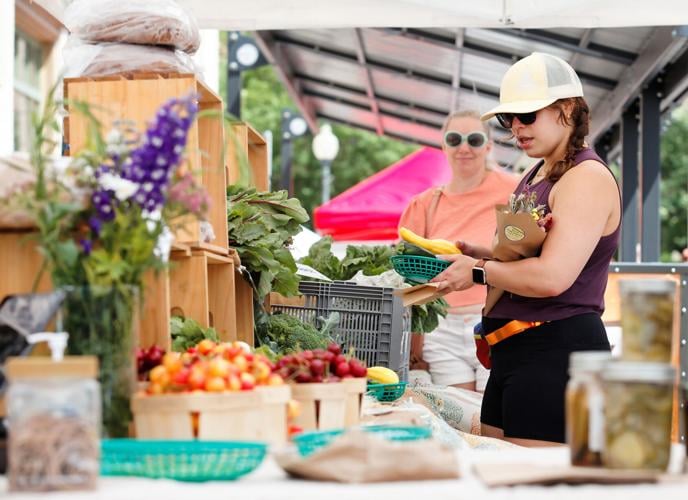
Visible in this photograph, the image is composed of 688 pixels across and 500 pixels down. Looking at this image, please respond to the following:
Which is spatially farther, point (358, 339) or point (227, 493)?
point (358, 339)

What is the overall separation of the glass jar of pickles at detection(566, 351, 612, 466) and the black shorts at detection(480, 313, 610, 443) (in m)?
1.67

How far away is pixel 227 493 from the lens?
1725 mm

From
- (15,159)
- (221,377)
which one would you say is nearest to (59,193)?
(15,159)

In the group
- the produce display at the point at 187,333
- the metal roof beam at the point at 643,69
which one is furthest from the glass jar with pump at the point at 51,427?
the metal roof beam at the point at 643,69

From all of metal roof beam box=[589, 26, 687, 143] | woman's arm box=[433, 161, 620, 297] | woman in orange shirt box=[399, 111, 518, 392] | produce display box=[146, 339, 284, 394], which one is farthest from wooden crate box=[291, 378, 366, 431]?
metal roof beam box=[589, 26, 687, 143]

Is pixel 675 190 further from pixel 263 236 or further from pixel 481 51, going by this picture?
pixel 263 236

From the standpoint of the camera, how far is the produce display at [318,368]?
250 centimetres

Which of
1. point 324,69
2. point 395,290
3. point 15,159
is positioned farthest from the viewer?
point 324,69

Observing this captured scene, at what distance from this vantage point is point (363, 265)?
5.04m

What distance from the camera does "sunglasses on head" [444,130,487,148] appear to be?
571 cm

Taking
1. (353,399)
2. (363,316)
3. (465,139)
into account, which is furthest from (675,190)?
(353,399)

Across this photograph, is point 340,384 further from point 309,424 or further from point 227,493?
point 227,493

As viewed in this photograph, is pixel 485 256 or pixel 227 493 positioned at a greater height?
pixel 485 256

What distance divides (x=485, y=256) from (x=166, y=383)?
2.33 meters
